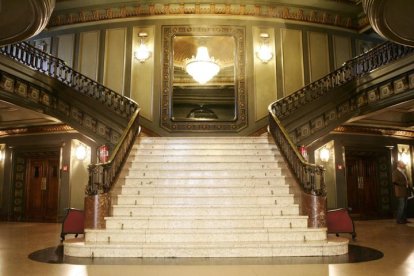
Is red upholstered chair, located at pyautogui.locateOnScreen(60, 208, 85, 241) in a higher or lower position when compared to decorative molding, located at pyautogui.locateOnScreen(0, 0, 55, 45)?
lower

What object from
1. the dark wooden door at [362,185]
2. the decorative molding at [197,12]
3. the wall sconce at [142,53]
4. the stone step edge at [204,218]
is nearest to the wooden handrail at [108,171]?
the stone step edge at [204,218]

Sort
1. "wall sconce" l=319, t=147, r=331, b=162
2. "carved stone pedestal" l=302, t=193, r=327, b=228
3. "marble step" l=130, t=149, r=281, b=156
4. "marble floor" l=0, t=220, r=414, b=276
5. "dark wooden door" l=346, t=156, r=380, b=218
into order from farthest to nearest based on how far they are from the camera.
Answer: "dark wooden door" l=346, t=156, r=380, b=218, "wall sconce" l=319, t=147, r=331, b=162, "marble step" l=130, t=149, r=281, b=156, "carved stone pedestal" l=302, t=193, r=327, b=228, "marble floor" l=0, t=220, r=414, b=276

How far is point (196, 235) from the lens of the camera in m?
5.21

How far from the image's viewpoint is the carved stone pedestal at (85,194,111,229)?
5543mm

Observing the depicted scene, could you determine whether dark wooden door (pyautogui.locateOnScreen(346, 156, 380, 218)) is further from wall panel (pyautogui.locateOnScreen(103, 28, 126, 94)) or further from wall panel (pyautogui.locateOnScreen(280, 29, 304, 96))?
wall panel (pyautogui.locateOnScreen(103, 28, 126, 94))

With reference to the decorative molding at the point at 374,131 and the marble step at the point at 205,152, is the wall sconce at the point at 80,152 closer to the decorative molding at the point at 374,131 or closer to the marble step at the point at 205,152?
the marble step at the point at 205,152

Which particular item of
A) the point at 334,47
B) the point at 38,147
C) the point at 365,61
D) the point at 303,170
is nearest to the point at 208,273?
the point at 303,170

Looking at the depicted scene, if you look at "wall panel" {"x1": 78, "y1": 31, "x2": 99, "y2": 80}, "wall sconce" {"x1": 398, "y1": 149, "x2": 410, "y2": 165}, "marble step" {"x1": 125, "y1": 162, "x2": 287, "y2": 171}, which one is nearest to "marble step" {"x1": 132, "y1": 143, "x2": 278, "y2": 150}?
"marble step" {"x1": 125, "y1": 162, "x2": 287, "y2": 171}

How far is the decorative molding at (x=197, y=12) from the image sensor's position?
37.4ft

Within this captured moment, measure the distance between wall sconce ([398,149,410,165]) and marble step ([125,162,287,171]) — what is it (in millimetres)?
6024

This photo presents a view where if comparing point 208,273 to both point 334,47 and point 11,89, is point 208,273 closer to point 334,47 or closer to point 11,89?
point 11,89

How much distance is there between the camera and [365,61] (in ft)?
30.4

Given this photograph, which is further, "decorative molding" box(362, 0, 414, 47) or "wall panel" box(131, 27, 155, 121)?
"wall panel" box(131, 27, 155, 121)

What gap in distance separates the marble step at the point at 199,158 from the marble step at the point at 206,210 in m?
1.93
